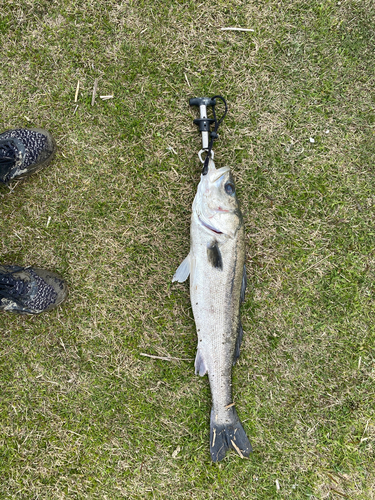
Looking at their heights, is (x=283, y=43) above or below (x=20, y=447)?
above

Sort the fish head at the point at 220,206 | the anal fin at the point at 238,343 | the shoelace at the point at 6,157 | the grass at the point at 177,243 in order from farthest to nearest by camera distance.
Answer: the grass at the point at 177,243, the shoelace at the point at 6,157, the anal fin at the point at 238,343, the fish head at the point at 220,206

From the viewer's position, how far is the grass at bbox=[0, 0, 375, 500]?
3.55 metres

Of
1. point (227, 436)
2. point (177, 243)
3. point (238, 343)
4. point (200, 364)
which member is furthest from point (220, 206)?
point (227, 436)

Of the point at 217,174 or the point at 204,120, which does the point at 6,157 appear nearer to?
the point at 204,120

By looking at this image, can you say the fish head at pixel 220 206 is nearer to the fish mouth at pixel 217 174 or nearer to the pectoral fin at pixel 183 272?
the fish mouth at pixel 217 174

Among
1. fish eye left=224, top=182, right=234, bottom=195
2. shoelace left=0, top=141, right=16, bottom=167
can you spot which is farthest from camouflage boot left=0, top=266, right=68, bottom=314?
fish eye left=224, top=182, right=234, bottom=195

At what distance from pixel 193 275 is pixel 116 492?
8.62ft

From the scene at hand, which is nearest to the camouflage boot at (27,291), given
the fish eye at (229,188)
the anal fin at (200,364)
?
the anal fin at (200,364)

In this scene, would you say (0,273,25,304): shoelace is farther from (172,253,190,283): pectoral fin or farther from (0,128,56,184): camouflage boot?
(172,253,190,283): pectoral fin

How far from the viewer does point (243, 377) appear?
3.59 meters

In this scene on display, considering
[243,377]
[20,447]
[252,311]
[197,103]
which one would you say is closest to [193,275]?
[252,311]

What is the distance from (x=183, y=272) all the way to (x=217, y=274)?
0.45 meters

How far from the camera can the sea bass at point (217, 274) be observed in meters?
3.01

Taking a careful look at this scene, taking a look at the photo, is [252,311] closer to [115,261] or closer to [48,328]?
[115,261]
